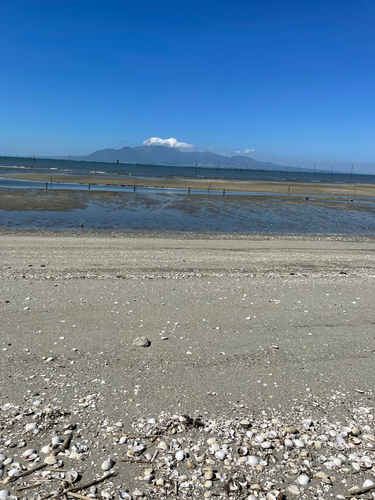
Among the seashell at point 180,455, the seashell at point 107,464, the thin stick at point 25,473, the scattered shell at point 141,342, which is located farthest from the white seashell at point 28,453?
the scattered shell at point 141,342

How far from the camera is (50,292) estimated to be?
9.30 m

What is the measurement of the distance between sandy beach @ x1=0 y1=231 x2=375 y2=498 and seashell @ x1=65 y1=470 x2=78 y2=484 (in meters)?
0.12

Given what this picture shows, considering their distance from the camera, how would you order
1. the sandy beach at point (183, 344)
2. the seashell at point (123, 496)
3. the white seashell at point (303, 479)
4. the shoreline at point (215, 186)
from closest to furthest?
the seashell at point (123, 496) < the white seashell at point (303, 479) < the sandy beach at point (183, 344) < the shoreline at point (215, 186)

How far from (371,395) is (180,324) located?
12.4 ft

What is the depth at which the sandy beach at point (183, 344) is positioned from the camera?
4.93 metres

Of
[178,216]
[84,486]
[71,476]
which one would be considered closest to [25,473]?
[71,476]

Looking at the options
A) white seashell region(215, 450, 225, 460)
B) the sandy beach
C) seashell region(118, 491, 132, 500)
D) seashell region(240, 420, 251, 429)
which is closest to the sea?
the sandy beach

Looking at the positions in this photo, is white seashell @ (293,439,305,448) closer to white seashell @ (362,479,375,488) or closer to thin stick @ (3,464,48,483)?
white seashell @ (362,479,375,488)

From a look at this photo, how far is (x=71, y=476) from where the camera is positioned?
12.3ft

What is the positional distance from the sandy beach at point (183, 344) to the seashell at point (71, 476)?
0.12m

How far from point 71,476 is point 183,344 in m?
3.31

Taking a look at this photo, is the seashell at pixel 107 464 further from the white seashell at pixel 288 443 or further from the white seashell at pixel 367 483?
the white seashell at pixel 367 483

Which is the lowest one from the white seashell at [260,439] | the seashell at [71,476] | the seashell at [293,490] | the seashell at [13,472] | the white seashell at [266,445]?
the seashell at [71,476]

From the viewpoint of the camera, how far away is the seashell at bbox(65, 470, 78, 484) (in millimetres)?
3702
